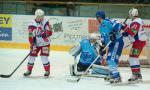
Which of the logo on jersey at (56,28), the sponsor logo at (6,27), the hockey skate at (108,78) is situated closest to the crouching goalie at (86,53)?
the hockey skate at (108,78)

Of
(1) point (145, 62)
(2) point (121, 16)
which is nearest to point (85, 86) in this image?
(1) point (145, 62)

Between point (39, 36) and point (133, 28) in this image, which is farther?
point (39, 36)

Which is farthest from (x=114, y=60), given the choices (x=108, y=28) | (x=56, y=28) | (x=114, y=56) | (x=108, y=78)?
(x=56, y=28)

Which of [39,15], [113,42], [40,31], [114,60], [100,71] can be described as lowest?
[100,71]

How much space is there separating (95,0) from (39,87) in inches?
336

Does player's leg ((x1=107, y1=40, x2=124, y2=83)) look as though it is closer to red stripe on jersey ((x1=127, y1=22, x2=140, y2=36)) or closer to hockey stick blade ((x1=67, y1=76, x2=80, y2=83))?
red stripe on jersey ((x1=127, y1=22, x2=140, y2=36))

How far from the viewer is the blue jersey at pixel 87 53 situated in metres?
9.47

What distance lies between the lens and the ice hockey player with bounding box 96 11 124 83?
8.67 m

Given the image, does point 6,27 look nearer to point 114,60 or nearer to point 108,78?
point 108,78

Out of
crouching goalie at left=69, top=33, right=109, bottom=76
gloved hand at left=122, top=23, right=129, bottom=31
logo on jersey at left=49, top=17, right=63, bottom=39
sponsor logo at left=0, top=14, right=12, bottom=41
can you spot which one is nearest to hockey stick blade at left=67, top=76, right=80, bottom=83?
crouching goalie at left=69, top=33, right=109, bottom=76

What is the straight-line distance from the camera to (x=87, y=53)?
31.1ft

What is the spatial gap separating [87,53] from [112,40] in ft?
3.02

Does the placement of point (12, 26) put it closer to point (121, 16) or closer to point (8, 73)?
point (121, 16)

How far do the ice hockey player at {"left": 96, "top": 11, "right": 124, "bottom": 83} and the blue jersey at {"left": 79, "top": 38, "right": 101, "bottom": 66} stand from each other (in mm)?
666
